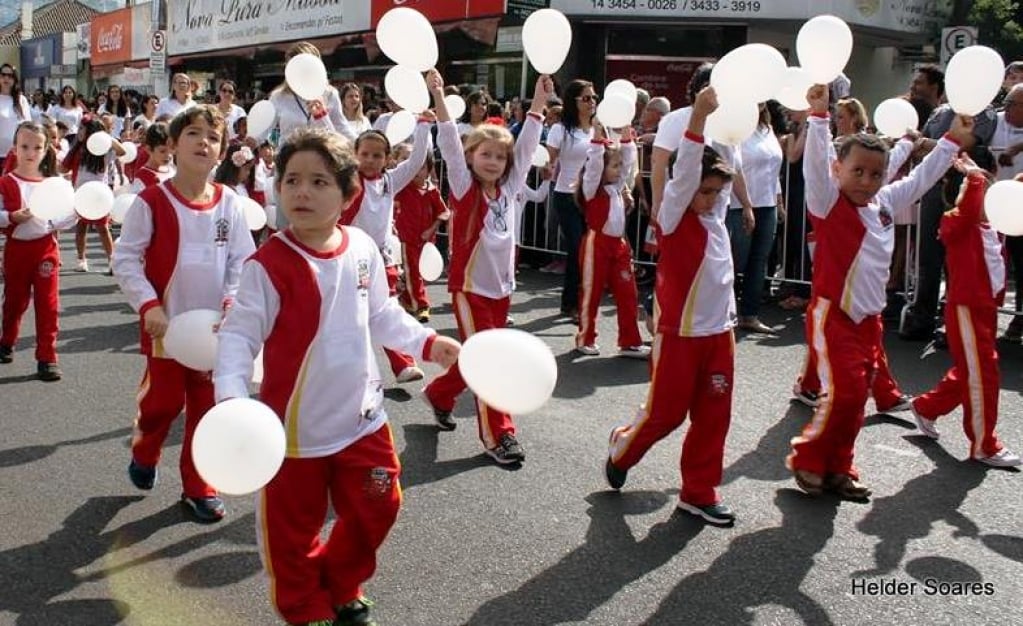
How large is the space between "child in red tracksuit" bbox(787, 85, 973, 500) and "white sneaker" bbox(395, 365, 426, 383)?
2767 millimetres

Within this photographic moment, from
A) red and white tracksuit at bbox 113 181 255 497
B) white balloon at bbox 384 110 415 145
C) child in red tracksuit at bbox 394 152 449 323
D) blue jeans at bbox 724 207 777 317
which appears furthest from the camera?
child in red tracksuit at bbox 394 152 449 323

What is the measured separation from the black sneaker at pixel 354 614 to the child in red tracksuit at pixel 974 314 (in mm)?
3481

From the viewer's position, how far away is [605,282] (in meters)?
7.90

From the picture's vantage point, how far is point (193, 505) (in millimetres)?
4438

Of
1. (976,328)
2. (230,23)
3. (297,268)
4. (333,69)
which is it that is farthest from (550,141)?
(230,23)

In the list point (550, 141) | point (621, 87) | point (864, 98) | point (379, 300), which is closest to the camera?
point (379, 300)

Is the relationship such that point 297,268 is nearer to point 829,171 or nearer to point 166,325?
point 166,325

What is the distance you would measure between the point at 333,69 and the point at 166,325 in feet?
81.6

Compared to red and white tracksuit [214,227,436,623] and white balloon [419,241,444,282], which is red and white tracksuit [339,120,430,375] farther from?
red and white tracksuit [214,227,436,623]

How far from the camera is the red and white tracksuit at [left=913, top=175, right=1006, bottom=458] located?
5.29 meters

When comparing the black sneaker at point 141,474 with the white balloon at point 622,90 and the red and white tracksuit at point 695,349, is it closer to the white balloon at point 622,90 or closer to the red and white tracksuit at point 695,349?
the red and white tracksuit at point 695,349

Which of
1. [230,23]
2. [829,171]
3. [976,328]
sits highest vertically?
[230,23]

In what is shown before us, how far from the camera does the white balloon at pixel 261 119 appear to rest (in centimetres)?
720

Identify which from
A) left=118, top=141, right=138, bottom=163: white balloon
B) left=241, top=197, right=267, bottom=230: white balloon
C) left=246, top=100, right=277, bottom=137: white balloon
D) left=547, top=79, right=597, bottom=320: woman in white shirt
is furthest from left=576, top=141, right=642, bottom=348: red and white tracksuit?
left=118, top=141, right=138, bottom=163: white balloon
